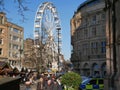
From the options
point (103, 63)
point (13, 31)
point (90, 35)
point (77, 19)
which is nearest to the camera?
point (103, 63)

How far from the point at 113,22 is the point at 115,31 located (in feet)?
2.89

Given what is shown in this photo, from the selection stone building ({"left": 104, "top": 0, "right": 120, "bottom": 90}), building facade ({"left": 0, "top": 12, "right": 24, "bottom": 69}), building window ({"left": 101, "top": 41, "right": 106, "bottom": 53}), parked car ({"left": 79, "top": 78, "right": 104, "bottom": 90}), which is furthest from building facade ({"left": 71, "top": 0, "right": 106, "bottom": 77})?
parked car ({"left": 79, "top": 78, "right": 104, "bottom": 90})

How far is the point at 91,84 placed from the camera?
32125 mm

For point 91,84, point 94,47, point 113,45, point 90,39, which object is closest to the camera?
Result: point 91,84

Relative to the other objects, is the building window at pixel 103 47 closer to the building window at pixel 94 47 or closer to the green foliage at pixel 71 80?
the building window at pixel 94 47

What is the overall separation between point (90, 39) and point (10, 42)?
114ft

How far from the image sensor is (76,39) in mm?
88875

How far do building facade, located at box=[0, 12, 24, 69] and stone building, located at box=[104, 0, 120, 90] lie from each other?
60.3 m

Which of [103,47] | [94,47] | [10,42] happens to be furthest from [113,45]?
[10,42]

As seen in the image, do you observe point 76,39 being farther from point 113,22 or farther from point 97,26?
point 113,22

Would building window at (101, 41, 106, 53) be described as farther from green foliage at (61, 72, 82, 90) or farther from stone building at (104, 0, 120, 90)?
green foliage at (61, 72, 82, 90)

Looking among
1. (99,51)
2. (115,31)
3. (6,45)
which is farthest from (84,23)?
(115,31)

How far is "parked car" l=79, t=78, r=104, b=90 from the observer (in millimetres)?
31097

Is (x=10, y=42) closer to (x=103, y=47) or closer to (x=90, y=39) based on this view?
(x=90, y=39)
